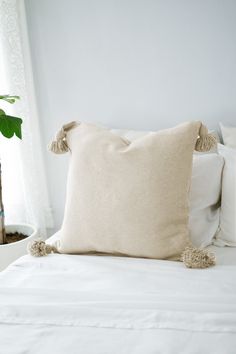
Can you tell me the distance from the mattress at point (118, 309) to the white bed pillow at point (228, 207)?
0.70 ft

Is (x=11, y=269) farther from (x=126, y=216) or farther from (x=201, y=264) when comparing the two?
(x=201, y=264)

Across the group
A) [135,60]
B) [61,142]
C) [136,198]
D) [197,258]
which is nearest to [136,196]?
[136,198]

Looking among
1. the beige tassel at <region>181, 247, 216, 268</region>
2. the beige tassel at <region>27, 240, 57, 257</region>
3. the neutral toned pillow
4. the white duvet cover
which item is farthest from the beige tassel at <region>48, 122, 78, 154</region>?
the beige tassel at <region>181, 247, 216, 268</region>

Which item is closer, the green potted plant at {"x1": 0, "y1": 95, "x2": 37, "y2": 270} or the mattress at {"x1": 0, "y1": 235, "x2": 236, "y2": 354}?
the mattress at {"x1": 0, "y1": 235, "x2": 236, "y2": 354}

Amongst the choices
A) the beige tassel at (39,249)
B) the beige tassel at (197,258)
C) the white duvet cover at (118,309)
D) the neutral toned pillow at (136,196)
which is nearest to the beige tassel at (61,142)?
the neutral toned pillow at (136,196)

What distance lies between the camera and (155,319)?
2.91 ft

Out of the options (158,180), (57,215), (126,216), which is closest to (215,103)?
(158,180)

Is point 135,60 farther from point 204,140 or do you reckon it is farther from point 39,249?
point 39,249

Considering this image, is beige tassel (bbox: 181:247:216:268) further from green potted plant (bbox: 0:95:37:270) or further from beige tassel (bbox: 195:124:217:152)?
green potted plant (bbox: 0:95:37:270)

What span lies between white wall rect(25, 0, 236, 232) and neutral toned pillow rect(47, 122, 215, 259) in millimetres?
549

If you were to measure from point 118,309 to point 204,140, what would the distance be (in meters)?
0.67

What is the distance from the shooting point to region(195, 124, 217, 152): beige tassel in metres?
1.28

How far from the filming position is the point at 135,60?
1.79 metres

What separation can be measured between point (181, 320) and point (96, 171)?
1.92 ft
